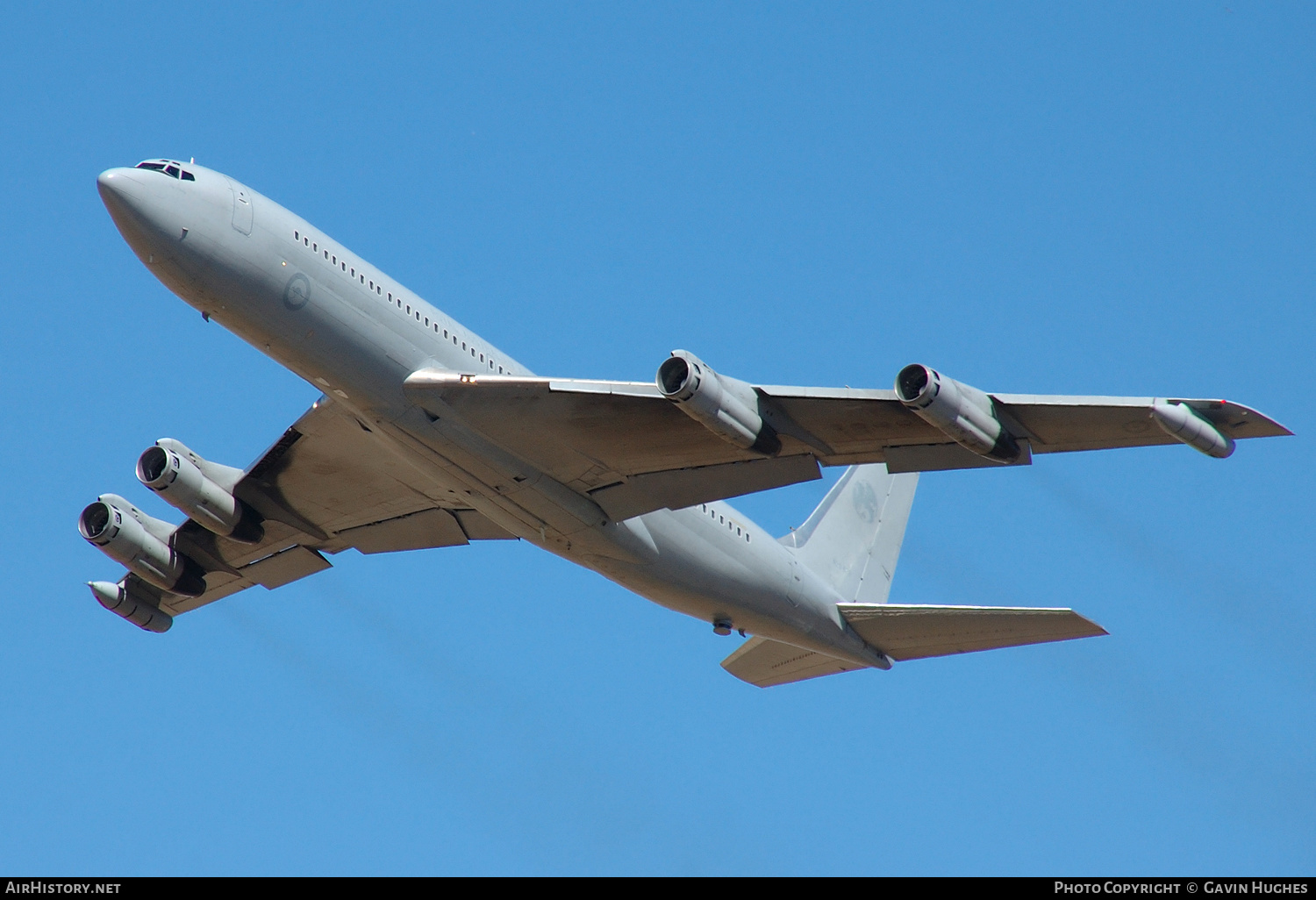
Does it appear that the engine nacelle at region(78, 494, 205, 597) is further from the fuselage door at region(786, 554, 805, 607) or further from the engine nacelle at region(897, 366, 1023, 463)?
the engine nacelle at region(897, 366, 1023, 463)

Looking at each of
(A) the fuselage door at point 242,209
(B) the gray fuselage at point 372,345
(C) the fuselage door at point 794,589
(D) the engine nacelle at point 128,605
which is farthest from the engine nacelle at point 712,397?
(D) the engine nacelle at point 128,605

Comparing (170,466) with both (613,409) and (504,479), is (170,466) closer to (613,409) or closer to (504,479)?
(504,479)

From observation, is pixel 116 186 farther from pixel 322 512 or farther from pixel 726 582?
pixel 726 582

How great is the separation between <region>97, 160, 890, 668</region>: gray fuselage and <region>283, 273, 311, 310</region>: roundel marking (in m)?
0.02

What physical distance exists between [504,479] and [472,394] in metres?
2.48

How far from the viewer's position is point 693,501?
3412cm

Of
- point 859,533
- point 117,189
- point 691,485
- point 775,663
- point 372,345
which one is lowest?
point 775,663

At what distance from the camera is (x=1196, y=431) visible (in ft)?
88.3

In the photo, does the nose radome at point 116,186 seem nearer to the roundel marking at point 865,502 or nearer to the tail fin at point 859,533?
the tail fin at point 859,533

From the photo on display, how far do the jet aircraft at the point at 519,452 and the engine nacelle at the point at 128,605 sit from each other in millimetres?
57

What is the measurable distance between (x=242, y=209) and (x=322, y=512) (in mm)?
11011

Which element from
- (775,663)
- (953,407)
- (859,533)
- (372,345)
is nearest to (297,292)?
(372,345)

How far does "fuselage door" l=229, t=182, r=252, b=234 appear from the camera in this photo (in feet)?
98.9
